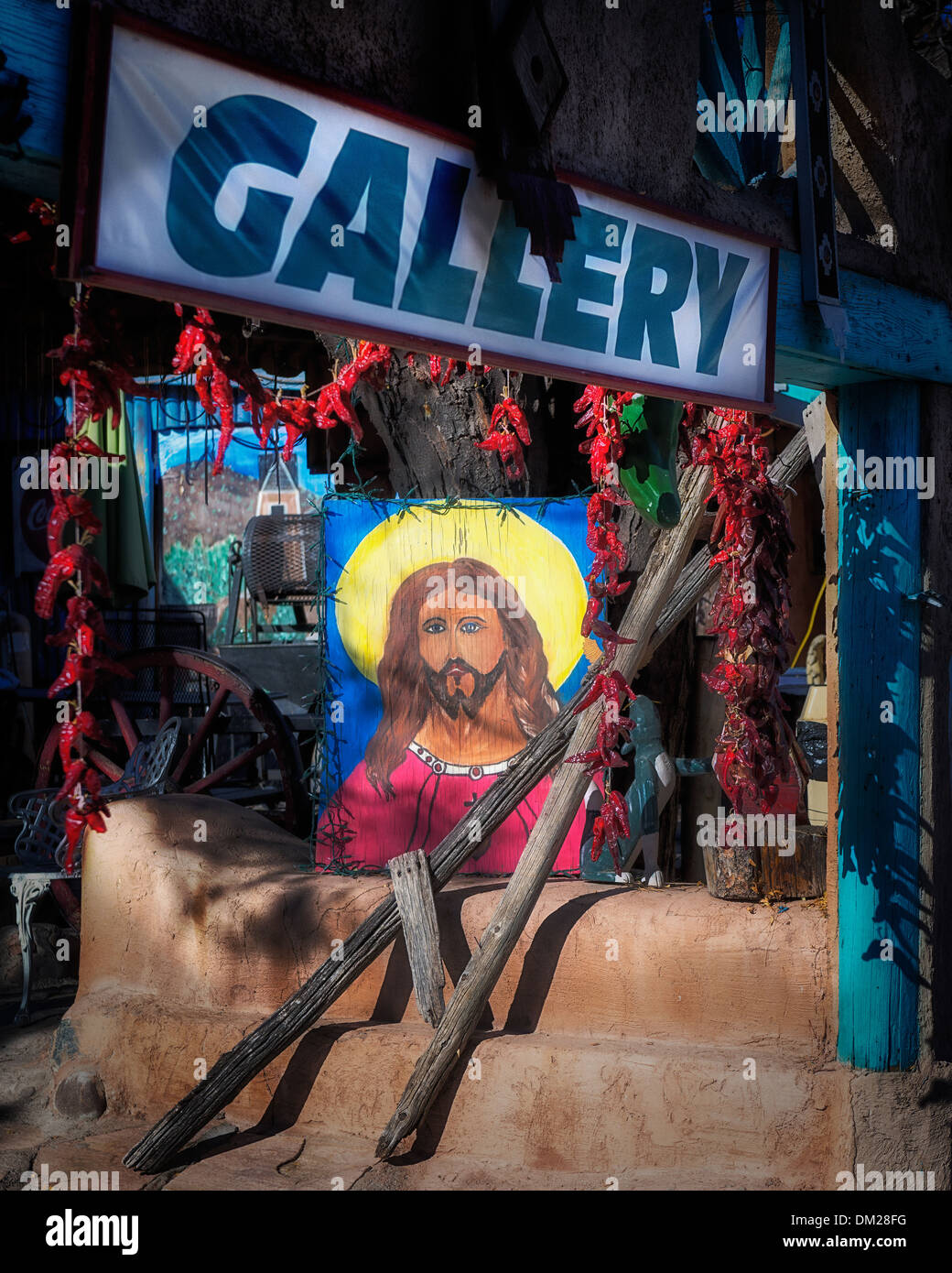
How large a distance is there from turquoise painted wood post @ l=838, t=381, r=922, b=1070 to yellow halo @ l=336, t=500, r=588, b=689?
4.76 feet

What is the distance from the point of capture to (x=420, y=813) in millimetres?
4867

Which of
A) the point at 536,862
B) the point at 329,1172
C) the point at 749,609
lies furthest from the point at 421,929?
the point at 749,609

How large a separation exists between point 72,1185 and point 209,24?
349cm

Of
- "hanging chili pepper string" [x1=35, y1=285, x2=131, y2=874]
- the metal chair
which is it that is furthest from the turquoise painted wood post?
the metal chair

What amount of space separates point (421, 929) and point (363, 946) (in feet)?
0.70

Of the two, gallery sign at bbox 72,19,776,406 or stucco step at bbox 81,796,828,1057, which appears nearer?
gallery sign at bbox 72,19,776,406

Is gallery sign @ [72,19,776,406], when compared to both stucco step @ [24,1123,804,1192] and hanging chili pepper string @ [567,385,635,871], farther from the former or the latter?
stucco step @ [24,1123,804,1192]

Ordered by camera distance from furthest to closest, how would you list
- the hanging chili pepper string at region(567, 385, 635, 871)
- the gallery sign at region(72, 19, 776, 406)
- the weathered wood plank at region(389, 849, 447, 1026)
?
the weathered wood plank at region(389, 849, 447, 1026)
the hanging chili pepper string at region(567, 385, 635, 871)
the gallery sign at region(72, 19, 776, 406)

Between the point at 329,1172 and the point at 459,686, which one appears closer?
the point at 329,1172

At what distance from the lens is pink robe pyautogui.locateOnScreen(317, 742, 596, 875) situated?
482 cm

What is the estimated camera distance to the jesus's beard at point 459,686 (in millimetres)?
4895

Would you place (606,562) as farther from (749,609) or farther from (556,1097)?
(556,1097)

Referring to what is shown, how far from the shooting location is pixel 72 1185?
391 centimetres
